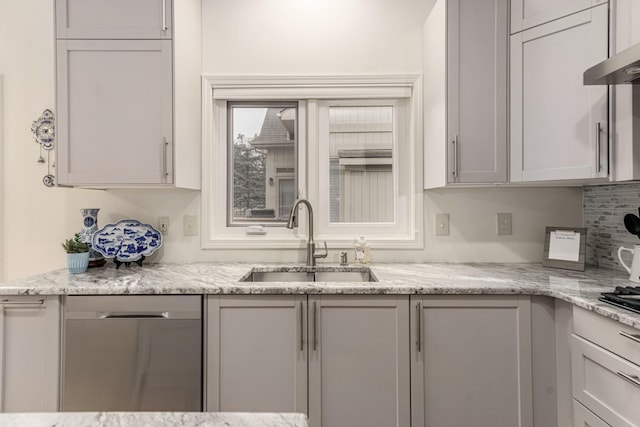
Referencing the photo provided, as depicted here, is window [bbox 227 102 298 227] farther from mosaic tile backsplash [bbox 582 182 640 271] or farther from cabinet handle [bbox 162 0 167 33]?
mosaic tile backsplash [bbox 582 182 640 271]

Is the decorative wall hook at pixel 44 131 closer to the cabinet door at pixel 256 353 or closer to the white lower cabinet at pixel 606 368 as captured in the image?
the cabinet door at pixel 256 353

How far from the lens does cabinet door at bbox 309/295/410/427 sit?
158 cm

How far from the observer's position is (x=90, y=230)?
2.04 m

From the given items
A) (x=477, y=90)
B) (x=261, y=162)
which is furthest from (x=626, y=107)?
(x=261, y=162)

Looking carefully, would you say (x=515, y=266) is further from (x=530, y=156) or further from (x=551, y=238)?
(x=530, y=156)

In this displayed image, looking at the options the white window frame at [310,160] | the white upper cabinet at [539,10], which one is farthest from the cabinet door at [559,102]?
the white window frame at [310,160]

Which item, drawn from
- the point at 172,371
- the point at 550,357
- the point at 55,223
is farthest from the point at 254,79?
the point at 550,357

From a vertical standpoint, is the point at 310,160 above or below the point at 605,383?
above

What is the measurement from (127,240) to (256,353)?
3.33 ft

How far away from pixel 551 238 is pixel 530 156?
538 mm

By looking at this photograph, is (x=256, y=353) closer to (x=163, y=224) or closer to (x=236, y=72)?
(x=163, y=224)

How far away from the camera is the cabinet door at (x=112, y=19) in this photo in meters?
1.84

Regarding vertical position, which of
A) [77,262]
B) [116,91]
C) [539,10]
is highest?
[539,10]

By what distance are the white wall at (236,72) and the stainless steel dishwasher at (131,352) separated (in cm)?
65
